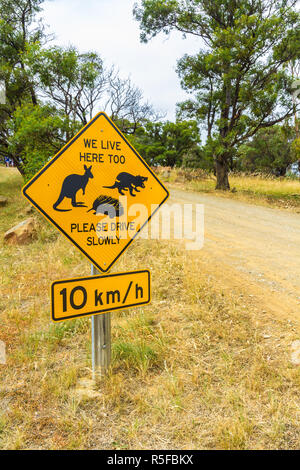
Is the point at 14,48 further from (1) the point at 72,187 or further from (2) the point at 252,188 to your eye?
(1) the point at 72,187

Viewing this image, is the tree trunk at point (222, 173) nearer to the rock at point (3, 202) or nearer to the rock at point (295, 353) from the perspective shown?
the rock at point (3, 202)

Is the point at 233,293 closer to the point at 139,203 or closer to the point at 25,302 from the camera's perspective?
the point at 139,203

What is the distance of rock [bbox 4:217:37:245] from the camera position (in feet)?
27.8

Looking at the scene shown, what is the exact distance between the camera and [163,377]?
307 centimetres

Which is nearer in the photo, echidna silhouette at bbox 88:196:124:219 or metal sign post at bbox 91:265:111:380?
echidna silhouette at bbox 88:196:124:219

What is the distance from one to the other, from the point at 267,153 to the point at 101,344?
1266 inches

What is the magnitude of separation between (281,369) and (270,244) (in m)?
3.81

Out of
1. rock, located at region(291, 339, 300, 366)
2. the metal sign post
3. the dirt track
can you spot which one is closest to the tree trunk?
the dirt track

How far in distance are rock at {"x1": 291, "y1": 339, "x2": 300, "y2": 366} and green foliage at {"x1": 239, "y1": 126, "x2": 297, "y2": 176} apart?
92.9 ft

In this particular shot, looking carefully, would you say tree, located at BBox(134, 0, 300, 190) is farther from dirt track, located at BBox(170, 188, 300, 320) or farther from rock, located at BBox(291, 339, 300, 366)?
rock, located at BBox(291, 339, 300, 366)

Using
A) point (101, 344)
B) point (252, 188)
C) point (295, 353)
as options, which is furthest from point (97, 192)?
point (252, 188)

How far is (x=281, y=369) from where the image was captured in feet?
10.3
